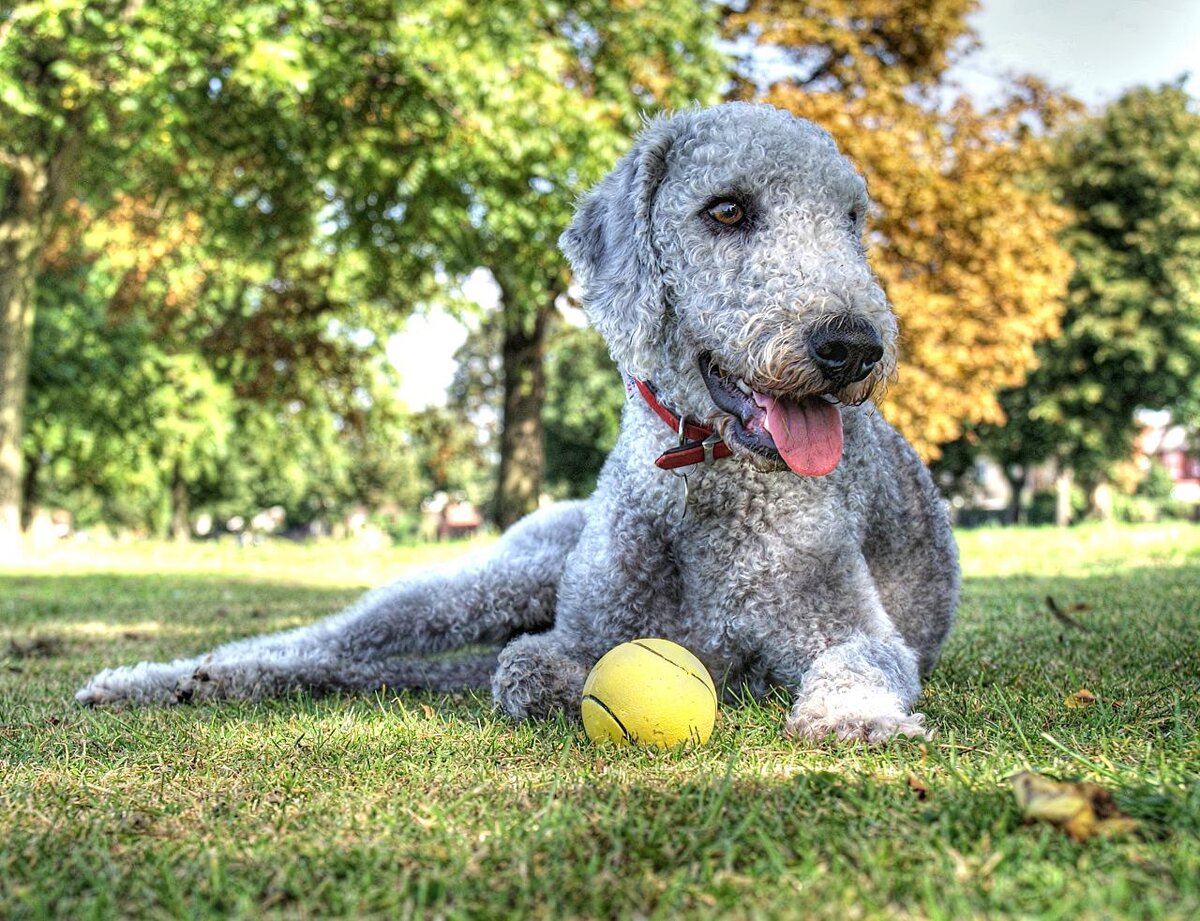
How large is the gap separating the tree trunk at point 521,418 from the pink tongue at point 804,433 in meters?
13.0

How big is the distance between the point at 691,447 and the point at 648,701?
0.79 metres

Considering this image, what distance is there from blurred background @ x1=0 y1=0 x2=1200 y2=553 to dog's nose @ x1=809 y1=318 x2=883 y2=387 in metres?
7.06

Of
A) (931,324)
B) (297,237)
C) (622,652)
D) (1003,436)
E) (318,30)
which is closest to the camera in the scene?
(622,652)

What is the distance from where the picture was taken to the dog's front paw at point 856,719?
2.53 meters

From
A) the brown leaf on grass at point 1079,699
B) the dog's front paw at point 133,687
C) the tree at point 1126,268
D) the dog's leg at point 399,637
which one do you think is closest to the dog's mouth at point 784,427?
the brown leaf on grass at point 1079,699

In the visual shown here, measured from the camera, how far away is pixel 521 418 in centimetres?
1605

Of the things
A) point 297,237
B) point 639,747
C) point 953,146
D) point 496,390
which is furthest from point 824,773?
point 496,390

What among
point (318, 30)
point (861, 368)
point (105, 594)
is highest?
point (318, 30)

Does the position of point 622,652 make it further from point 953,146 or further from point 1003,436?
point 1003,436

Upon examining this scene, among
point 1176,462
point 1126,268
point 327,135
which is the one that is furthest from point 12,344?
point 1176,462

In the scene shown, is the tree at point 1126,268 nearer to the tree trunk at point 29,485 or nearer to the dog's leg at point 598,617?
the tree trunk at point 29,485

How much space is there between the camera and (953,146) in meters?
17.8

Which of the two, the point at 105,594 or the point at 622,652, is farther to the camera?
the point at 105,594

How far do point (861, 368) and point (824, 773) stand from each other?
1057 mm
